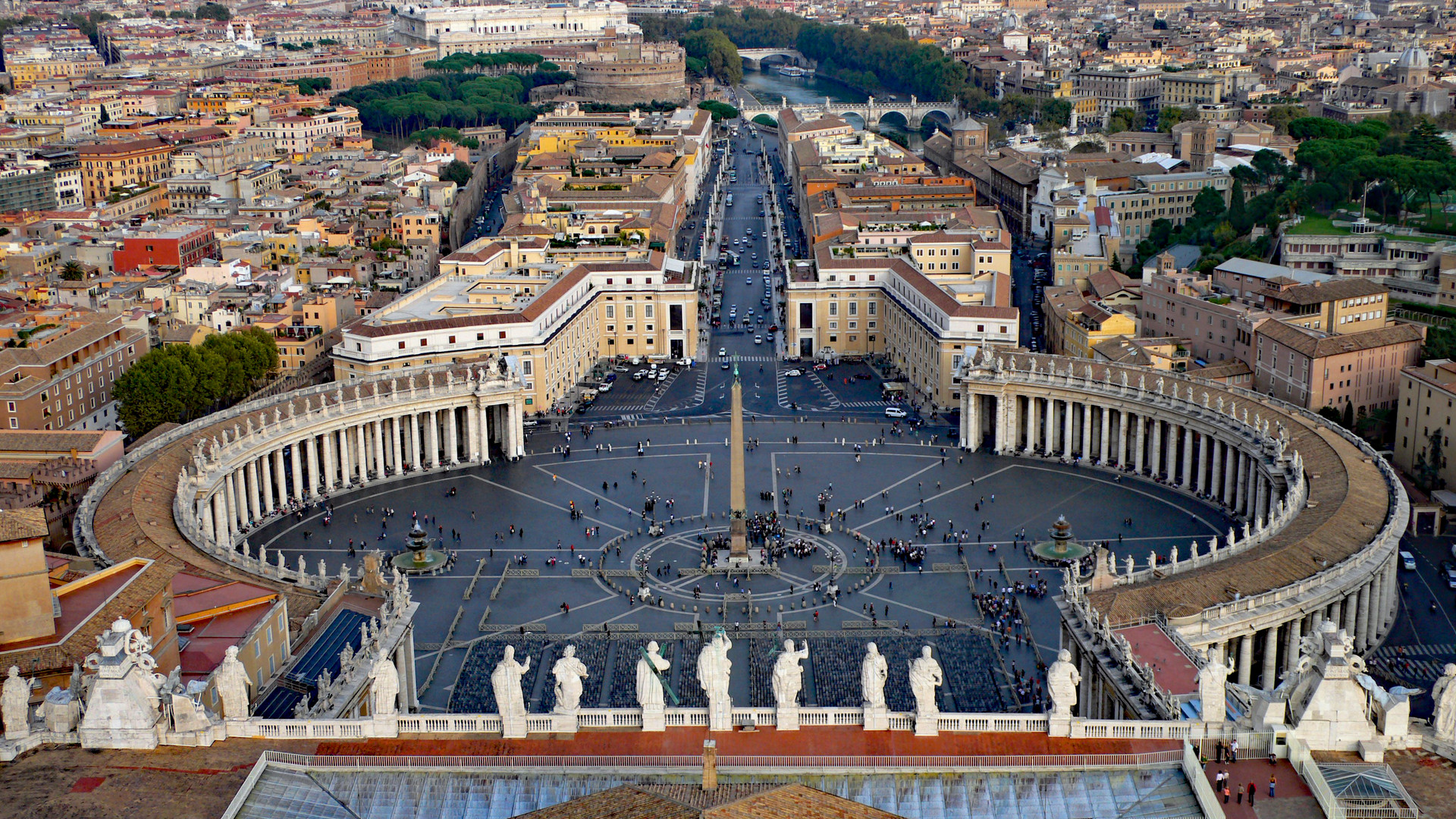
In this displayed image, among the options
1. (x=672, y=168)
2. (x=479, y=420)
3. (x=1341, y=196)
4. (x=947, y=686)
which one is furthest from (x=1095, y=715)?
(x=672, y=168)

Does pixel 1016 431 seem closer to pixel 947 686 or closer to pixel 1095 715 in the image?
pixel 947 686

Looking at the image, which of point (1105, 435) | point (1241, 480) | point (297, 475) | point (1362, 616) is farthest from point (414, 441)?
point (1362, 616)

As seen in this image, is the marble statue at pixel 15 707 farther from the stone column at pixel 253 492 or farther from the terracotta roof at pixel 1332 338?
the terracotta roof at pixel 1332 338

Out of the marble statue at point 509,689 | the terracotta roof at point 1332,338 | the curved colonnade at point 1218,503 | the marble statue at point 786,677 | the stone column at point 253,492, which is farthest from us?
the terracotta roof at point 1332,338

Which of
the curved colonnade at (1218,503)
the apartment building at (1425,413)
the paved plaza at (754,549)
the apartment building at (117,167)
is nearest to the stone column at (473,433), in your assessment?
the paved plaza at (754,549)

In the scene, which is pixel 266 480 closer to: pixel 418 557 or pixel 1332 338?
pixel 418 557

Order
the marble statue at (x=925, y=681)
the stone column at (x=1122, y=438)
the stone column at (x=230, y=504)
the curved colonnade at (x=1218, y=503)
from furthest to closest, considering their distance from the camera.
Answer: the stone column at (x=1122, y=438) < the stone column at (x=230, y=504) < the curved colonnade at (x=1218, y=503) < the marble statue at (x=925, y=681)

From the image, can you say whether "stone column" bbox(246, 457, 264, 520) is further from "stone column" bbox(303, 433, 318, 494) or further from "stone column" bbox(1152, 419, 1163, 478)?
"stone column" bbox(1152, 419, 1163, 478)
